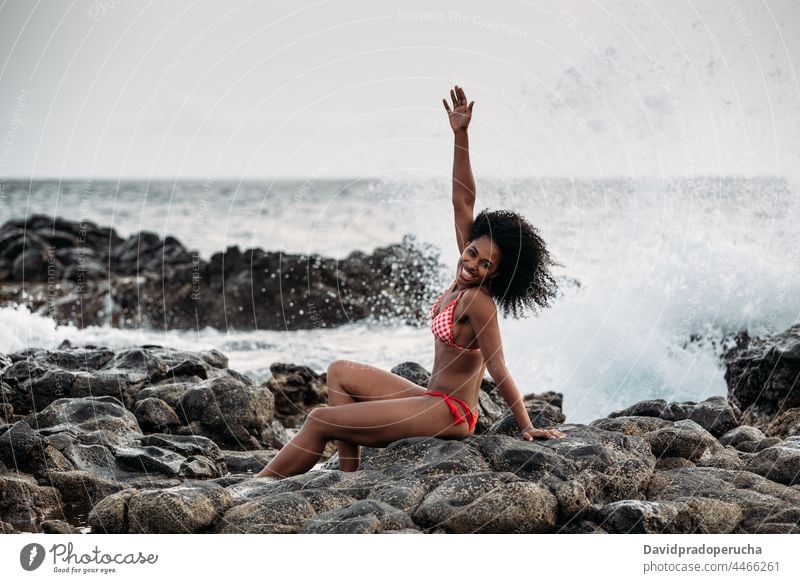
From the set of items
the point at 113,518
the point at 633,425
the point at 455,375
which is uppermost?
the point at 455,375

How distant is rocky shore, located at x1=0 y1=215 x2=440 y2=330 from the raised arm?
610 inches

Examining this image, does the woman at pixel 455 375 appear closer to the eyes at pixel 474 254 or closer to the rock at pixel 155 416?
the eyes at pixel 474 254

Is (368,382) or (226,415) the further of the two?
(226,415)

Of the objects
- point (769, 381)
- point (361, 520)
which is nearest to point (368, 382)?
point (361, 520)

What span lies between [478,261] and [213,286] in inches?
855

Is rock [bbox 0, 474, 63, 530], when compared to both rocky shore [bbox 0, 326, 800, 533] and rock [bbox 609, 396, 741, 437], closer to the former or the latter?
rocky shore [bbox 0, 326, 800, 533]

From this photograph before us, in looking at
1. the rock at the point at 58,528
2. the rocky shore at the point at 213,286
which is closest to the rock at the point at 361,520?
the rock at the point at 58,528

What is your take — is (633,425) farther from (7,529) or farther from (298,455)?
(7,529)

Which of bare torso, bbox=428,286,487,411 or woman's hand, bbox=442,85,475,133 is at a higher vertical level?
woman's hand, bbox=442,85,475,133

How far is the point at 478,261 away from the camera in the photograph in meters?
7.30

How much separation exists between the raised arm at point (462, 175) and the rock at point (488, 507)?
7.37 feet
